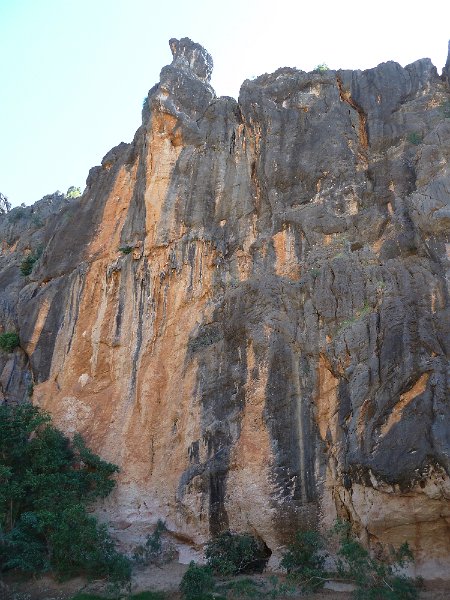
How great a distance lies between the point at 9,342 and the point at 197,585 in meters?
15.5

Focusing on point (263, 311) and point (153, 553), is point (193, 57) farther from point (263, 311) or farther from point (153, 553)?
point (153, 553)

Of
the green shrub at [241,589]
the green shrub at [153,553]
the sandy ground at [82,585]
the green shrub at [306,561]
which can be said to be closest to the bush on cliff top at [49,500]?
the sandy ground at [82,585]

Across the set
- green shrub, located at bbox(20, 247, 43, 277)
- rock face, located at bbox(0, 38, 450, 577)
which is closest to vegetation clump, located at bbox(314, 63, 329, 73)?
rock face, located at bbox(0, 38, 450, 577)

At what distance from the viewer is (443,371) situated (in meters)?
15.5

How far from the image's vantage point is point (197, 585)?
15.8 meters

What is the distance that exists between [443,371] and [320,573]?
→ 6.23 meters

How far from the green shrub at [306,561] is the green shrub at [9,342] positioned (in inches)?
641

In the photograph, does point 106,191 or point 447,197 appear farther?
point 106,191

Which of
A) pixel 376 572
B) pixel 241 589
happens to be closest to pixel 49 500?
pixel 241 589

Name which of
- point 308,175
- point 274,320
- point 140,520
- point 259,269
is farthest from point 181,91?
point 140,520

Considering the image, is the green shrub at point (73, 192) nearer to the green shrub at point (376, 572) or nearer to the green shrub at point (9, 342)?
the green shrub at point (9, 342)

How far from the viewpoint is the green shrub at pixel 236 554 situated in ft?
56.7

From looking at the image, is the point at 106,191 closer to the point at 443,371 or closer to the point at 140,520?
the point at 140,520

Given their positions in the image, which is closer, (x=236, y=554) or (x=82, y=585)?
(x=236, y=554)
